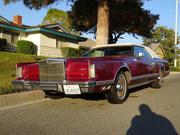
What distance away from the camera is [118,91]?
833 centimetres

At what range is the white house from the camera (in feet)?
94.4

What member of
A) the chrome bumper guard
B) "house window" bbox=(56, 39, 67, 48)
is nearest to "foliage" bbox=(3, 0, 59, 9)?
the chrome bumper guard

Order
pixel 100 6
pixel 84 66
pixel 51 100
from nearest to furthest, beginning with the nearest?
pixel 84 66 < pixel 51 100 < pixel 100 6

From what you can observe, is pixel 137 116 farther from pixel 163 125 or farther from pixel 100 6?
pixel 100 6

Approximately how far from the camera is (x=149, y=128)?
581cm

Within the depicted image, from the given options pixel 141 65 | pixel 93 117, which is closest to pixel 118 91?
pixel 141 65

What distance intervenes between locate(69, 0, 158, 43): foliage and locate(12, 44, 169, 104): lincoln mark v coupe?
9822mm

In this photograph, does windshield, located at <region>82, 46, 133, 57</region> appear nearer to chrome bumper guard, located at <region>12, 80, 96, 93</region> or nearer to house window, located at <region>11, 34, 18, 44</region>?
chrome bumper guard, located at <region>12, 80, 96, 93</region>

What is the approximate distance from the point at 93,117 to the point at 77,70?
3.83 ft

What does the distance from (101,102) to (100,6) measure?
10858 millimetres

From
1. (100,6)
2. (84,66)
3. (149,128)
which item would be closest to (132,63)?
(84,66)

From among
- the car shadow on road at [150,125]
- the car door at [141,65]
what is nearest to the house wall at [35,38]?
the car door at [141,65]

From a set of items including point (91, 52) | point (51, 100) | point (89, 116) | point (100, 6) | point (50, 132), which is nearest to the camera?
point (50, 132)

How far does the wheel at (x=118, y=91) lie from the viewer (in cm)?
798
